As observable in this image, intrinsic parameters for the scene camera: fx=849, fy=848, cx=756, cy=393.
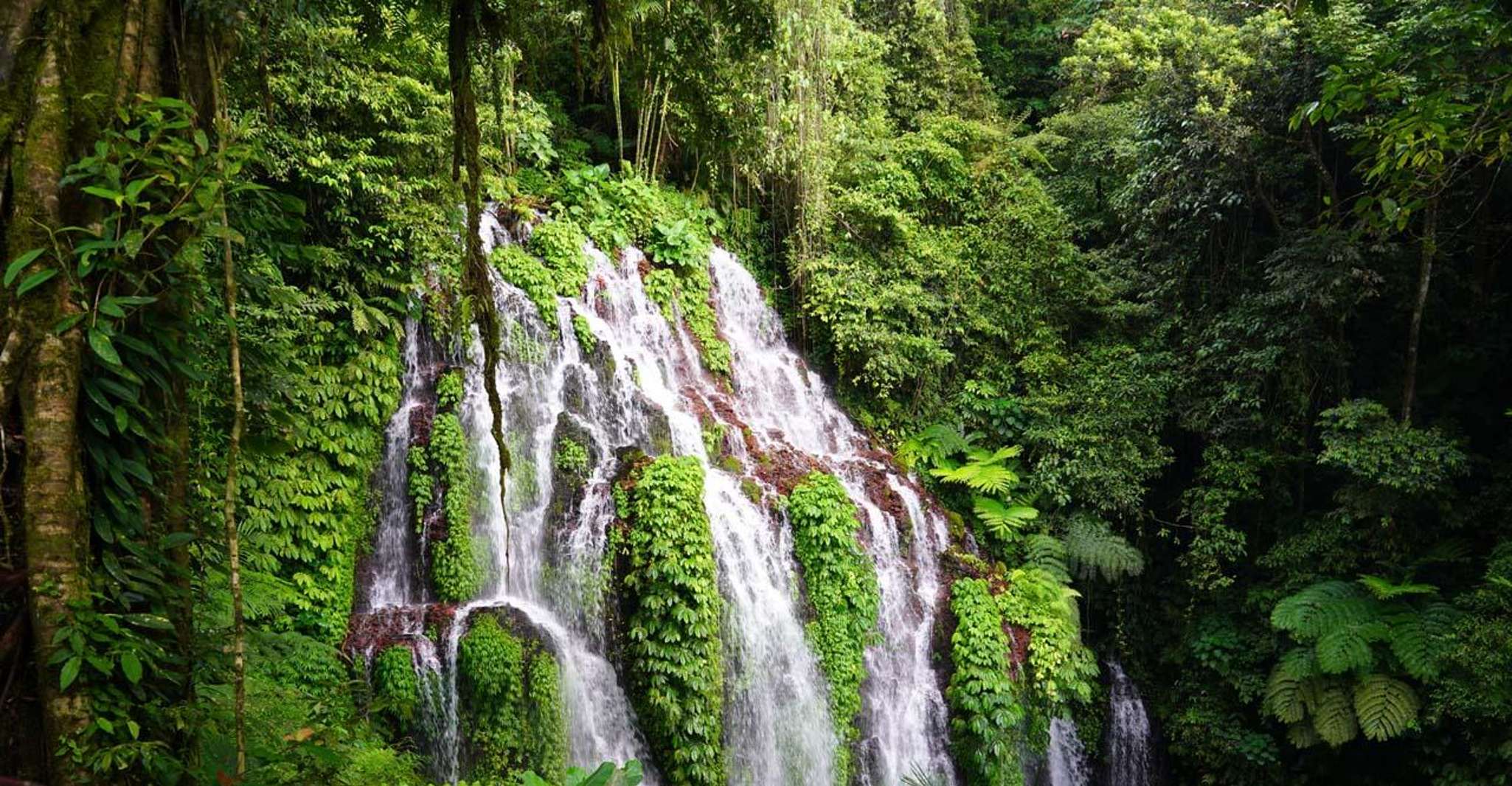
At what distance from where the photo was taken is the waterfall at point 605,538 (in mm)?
6578

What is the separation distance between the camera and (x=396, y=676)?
19.1ft

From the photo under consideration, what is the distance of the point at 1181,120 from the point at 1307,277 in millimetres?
2484

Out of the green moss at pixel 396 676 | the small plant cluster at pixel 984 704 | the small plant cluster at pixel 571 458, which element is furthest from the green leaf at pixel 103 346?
the small plant cluster at pixel 984 704

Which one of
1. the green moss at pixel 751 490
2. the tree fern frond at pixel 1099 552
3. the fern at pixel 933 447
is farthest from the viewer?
the fern at pixel 933 447

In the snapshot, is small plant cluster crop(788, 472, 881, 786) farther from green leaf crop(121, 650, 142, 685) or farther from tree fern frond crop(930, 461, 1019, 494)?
green leaf crop(121, 650, 142, 685)

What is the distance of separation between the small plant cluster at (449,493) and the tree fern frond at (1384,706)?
24.5ft

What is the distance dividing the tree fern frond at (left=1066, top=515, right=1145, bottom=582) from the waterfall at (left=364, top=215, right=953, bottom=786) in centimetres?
144

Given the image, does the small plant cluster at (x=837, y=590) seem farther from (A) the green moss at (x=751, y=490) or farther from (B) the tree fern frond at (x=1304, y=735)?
(B) the tree fern frond at (x=1304, y=735)

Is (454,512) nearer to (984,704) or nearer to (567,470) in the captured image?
(567,470)

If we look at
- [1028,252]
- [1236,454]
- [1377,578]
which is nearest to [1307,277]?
[1236,454]

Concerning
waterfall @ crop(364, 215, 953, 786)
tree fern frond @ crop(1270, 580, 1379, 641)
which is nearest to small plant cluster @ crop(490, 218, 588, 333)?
waterfall @ crop(364, 215, 953, 786)

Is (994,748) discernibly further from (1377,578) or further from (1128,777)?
(1377,578)

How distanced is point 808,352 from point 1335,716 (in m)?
6.58

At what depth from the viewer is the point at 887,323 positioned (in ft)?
35.0
